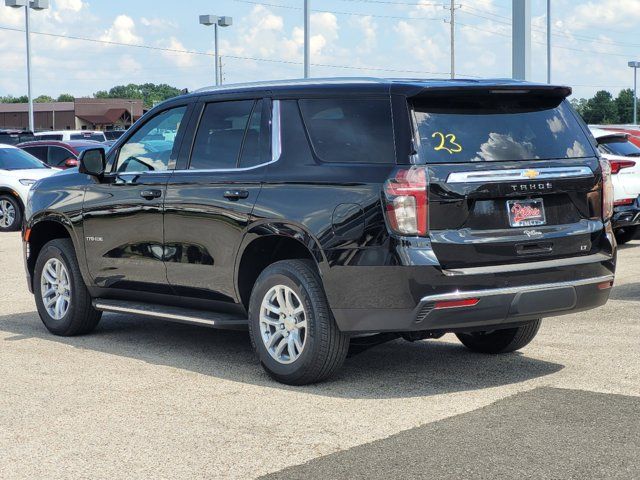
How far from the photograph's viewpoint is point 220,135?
8.15 meters

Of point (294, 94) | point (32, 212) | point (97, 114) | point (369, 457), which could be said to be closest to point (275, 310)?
point (294, 94)

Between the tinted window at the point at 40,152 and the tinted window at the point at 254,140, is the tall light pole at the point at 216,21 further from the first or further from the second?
the tinted window at the point at 254,140

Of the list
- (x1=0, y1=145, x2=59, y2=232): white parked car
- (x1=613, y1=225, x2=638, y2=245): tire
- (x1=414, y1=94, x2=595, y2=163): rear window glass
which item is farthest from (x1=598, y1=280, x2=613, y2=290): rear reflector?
(x1=0, y1=145, x2=59, y2=232): white parked car

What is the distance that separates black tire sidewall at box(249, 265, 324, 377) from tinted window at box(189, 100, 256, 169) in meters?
0.93

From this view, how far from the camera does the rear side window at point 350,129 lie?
276 inches

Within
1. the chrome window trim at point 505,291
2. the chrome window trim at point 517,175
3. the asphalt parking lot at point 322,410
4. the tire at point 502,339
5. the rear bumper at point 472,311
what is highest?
the chrome window trim at point 517,175

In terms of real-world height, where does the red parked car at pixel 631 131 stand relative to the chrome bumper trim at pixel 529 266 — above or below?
above

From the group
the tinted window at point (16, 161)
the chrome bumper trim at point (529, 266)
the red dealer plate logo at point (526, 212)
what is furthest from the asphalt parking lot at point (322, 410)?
the tinted window at point (16, 161)

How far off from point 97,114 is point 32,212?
107 metres

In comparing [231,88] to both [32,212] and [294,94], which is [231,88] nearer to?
[294,94]

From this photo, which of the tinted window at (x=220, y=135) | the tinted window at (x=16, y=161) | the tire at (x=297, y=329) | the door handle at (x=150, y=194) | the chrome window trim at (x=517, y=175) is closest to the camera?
the chrome window trim at (x=517, y=175)

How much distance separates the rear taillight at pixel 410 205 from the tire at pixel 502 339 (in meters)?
1.66

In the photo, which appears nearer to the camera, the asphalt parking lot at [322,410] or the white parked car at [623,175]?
the asphalt parking lot at [322,410]

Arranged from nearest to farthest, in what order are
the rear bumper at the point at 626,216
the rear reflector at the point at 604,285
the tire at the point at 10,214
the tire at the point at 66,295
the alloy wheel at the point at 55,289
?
the rear reflector at the point at 604,285
the tire at the point at 66,295
the alloy wheel at the point at 55,289
the rear bumper at the point at 626,216
the tire at the point at 10,214
